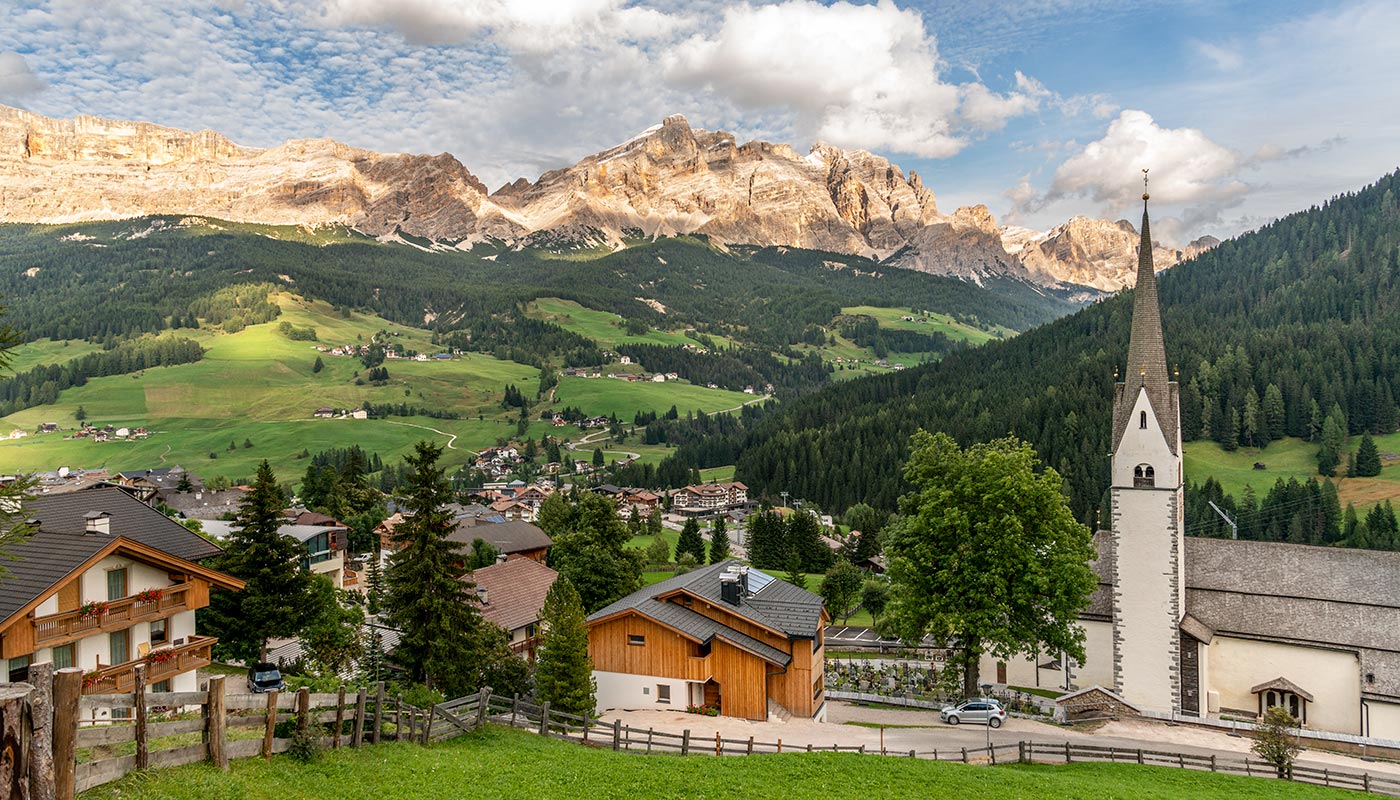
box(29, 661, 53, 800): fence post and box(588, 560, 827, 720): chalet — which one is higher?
box(29, 661, 53, 800): fence post

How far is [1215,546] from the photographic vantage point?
150 feet

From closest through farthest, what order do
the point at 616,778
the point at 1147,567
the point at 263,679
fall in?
1. the point at 616,778
2. the point at 263,679
3. the point at 1147,567

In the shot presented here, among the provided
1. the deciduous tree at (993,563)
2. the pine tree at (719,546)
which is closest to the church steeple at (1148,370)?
the deciduous tree at (993,563)

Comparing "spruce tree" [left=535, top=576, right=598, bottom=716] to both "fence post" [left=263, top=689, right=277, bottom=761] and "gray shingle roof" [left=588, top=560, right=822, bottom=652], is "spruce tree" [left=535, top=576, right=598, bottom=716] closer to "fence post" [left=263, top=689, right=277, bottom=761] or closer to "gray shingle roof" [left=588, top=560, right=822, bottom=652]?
"gray shingle roof" [left=588, top=560, right=822, bottom=652]

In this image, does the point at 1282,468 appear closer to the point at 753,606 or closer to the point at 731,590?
the point at 753,606

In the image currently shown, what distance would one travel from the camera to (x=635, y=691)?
37.9m

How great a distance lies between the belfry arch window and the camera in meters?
43.2

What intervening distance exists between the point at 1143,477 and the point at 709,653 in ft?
81.3

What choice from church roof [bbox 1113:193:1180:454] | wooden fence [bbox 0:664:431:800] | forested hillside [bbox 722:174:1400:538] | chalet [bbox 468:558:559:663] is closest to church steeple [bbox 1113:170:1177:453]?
church roof [bbox 1113:193:1180:454]

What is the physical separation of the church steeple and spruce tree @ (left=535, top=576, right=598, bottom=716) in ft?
101

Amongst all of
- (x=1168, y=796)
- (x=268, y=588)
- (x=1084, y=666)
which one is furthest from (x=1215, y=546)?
(x=268, y=588)

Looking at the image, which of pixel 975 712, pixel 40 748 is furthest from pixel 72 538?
pixel 975 712

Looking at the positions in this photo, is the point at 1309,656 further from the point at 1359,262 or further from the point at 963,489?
the point at 1359,262

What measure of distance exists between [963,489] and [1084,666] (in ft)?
47.1
